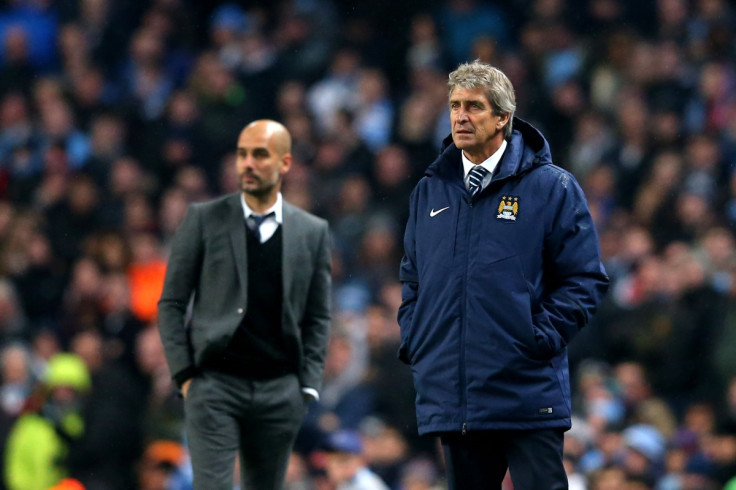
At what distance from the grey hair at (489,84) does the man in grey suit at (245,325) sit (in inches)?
59.1

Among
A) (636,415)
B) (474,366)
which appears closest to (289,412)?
(474,366)

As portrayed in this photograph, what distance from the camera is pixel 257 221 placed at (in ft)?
22.7

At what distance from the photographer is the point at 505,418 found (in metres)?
5.28

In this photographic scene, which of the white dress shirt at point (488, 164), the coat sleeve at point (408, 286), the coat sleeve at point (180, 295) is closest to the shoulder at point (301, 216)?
the coat sleeve at point (180, 295)

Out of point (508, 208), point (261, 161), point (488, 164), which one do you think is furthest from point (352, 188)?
point (508, 208)

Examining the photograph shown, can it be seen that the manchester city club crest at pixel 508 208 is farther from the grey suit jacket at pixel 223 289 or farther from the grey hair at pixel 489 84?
the grey suit jacket at pixel 223 289

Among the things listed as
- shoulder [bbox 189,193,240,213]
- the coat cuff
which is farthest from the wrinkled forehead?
the coat cuff

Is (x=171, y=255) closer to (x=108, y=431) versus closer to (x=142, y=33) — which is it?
(x=108, y=431)

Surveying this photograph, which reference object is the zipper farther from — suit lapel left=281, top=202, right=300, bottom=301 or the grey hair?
suit lapel left=281, top=202, right=300, bottom=301

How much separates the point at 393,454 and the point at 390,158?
161 inches

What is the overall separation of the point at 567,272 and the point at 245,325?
6.24ft

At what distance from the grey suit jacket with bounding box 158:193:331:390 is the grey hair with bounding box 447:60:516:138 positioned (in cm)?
166

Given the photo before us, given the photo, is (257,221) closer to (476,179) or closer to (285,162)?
(285,162)

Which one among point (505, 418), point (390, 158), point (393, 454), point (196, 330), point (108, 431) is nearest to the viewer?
point (505, 418)
